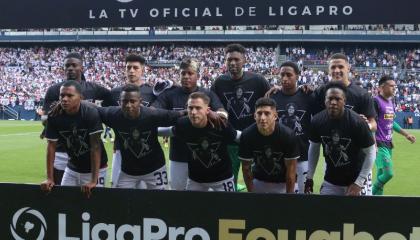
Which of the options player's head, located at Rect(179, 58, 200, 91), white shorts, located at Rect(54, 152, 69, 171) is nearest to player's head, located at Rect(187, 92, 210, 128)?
player's head, located at Rect(179, 58, 200, 91)

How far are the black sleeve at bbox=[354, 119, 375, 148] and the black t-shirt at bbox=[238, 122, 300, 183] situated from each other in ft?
2.08

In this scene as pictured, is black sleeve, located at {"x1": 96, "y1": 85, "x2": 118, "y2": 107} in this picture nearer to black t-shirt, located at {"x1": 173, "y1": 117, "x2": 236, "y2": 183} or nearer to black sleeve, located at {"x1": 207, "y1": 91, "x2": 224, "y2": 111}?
black t-shirt, located at {"x1": 173, "y1": 117, "x2": 236, "y2": 183}

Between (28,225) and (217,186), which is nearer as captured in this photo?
(28,225)

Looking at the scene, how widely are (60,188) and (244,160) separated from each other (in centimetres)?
189

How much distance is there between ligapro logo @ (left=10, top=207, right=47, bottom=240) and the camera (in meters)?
5.54

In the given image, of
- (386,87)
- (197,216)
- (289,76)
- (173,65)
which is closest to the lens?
(197,216)

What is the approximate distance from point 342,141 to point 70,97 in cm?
289

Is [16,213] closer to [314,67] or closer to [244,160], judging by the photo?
[244,160]

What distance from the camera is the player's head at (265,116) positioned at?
5.56 meters

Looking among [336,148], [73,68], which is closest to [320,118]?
[336,148]

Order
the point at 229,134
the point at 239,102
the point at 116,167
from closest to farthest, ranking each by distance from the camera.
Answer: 1. the point at 229,134
2. the point at 239,102
3. the point at 116,167

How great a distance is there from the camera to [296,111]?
636cm

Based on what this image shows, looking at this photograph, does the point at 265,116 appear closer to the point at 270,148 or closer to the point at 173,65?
the point at 270,148

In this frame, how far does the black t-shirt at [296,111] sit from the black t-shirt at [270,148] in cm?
57
